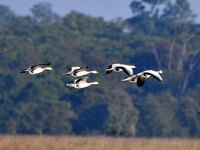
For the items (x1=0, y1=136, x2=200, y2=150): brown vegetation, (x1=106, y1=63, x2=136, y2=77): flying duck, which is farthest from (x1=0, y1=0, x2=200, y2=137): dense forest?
(x1=106, y1=63, x2=136, y2=77): flying duck

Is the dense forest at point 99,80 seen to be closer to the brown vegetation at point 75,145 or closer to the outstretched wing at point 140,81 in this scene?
the brown vegetation at point 75,145

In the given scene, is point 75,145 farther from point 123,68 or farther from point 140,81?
point 140,81

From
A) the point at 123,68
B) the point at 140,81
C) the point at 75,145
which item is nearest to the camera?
the point at 140,81

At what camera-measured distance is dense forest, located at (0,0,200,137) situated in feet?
143

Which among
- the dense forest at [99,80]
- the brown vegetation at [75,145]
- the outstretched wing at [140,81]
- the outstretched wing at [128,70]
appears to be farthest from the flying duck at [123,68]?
the dense forest at [99,80]

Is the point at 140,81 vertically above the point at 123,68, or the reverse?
the point at 123,68

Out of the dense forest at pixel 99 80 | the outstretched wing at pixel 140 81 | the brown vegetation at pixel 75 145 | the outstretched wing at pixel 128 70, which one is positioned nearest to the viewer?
the outstretched wing at pixel 140 81

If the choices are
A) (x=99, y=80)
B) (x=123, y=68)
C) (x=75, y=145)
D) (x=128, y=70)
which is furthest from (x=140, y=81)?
(x=99, y=80)

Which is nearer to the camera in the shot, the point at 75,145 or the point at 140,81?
the point at 140,81

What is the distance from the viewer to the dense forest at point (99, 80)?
43594 millimetres

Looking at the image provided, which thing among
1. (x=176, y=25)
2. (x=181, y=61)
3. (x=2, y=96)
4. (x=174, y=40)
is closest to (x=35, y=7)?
(x=176, y=25)

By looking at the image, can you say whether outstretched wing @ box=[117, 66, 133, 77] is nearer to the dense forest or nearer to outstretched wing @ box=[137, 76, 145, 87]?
outstretched wing @ box=[137, 76, 145, 87]

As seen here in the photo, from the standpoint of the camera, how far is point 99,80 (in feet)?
155

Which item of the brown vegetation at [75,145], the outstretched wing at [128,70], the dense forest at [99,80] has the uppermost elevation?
the dense forest at [99,80]
